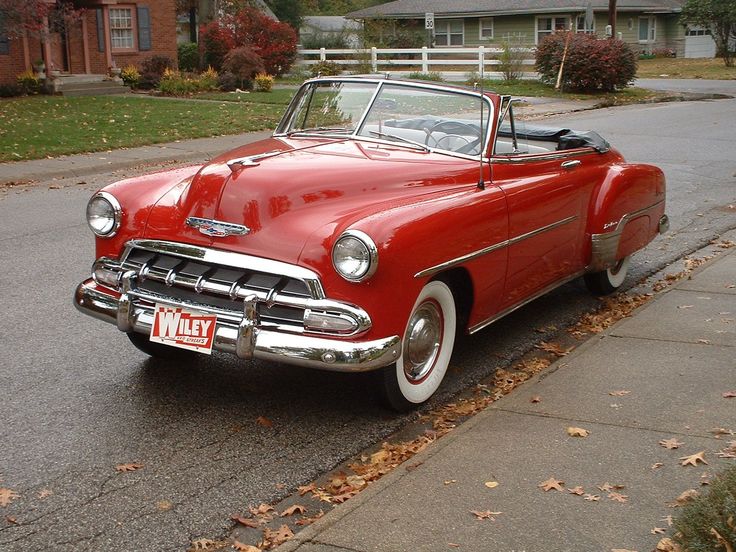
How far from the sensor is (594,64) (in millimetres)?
29766

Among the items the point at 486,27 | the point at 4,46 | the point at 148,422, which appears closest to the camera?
the point at 148,422

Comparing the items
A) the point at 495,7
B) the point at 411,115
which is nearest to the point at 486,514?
the point at 411,115

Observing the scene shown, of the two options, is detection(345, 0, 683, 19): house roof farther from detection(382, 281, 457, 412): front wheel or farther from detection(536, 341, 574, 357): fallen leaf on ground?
detection(382, 281, 457, 412): front wheel

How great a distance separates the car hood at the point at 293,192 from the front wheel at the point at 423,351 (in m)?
0.54

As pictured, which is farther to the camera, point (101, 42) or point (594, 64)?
point (101, 42)

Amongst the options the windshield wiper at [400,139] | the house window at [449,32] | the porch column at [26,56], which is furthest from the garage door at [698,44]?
the windshield wiper at [400,139]

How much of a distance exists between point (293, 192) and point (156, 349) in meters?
1.39

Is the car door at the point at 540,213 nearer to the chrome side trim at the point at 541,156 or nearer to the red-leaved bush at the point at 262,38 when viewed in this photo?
the chrome side trim at the point at 541,156

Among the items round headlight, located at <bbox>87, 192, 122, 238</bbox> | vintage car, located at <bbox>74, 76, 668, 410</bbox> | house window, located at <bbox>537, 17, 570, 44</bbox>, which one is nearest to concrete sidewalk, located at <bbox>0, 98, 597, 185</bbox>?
vintage car, located at <bbox>74, 76, 668, 410</bbox>

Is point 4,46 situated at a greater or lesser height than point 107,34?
lesser

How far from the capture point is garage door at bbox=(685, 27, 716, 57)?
59.6 meters

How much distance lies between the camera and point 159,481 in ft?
14.0

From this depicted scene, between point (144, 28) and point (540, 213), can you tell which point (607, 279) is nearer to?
point (540, 213)

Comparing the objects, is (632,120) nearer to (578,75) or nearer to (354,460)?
(578,75)
